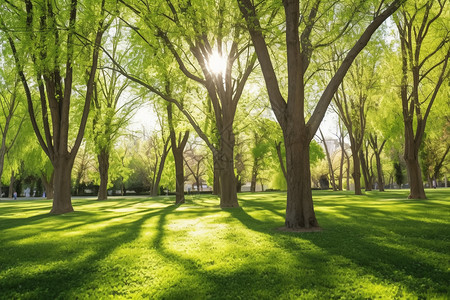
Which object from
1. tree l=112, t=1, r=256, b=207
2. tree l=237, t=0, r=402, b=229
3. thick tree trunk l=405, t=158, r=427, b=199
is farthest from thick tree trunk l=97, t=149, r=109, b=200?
tree l=237, t=0, r=402, b=229

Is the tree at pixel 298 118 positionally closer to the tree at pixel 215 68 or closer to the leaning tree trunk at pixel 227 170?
the tree at pixel 215 68

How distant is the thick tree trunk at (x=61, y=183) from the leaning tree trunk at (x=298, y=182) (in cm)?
1079

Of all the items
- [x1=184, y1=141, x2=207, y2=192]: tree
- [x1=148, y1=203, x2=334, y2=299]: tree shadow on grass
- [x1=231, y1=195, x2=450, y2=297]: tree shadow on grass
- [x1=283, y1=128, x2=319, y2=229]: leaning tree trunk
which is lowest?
[x1=148, y1=203, x2=334, y2=299]: tree shadow on grass

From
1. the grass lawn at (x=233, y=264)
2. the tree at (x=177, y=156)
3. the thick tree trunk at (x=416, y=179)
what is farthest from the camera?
the tree at (x=177, y=156)

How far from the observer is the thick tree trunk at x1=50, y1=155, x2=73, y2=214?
568 inches

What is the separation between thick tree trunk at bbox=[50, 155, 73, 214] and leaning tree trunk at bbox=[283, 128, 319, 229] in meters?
10.8

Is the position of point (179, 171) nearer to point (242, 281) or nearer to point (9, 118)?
point (242, 281)

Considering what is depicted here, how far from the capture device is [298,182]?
8141 mm

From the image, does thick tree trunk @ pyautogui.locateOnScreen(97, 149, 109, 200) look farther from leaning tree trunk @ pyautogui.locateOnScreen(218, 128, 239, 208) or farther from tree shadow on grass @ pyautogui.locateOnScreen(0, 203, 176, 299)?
tree shadow on grass @ pyautogui.locateOnScreen(0, 203, 176, 299)

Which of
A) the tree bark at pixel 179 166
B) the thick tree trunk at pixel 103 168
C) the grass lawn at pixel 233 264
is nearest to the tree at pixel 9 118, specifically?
the thick tree trunk at pixel 103 168

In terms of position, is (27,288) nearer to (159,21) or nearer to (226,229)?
(226,229)

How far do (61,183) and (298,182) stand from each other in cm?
1112

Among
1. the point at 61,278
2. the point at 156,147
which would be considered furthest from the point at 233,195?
the point at 156,147

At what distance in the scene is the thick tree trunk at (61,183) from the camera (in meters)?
14.4
